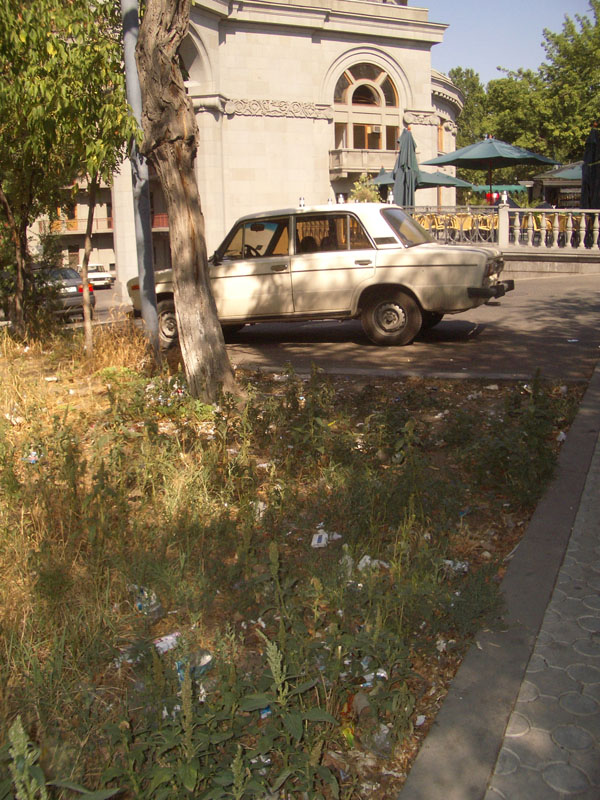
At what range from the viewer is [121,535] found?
183 inches

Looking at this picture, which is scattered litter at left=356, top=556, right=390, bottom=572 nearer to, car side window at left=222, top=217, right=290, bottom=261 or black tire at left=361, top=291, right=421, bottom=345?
black tire at left=361, top=291, right=421, bottom=345

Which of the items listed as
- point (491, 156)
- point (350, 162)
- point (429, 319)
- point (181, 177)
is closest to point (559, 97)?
point (350, 162)

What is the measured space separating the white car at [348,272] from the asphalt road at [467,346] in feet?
1.57

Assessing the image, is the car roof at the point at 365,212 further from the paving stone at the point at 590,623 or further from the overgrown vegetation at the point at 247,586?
the paving stone at the point at 590,623

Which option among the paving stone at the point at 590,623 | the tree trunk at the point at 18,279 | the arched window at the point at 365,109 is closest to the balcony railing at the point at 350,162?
the arched window at the point at 365,109

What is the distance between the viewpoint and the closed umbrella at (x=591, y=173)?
22578 millimetres

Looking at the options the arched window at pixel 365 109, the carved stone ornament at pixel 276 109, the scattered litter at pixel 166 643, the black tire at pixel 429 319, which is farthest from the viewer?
the arched window at pixel 365 109

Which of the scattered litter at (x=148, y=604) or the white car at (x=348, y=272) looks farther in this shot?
the white car at (x=348, y=272)

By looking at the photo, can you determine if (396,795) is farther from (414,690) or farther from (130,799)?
(130,799)

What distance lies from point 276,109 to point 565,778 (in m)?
41.9

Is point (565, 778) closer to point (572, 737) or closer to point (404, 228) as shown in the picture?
point (572, 737)

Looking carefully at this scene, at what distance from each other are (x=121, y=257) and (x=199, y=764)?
38398mm

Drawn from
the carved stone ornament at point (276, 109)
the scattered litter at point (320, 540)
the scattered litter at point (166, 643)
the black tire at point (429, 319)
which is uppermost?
the carved stone ornament at point (276, 109)

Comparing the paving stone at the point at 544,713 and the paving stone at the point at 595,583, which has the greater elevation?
the paving stone at the point at 595,583
